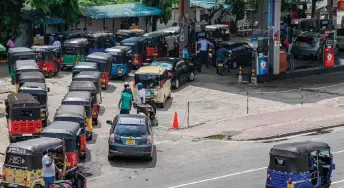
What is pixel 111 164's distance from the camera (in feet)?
84.8

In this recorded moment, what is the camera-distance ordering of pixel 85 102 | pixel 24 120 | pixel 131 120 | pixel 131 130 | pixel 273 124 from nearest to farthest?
pixel 131 130, pixel 131 120, pixel 24 120, pixel 85 102, pixel 273 124

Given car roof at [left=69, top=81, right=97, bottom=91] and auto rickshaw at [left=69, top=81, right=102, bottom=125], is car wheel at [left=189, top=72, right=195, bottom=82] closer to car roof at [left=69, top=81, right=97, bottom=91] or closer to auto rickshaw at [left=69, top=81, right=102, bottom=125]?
car roof at [left=69, top=81, right=97, bottom=91]

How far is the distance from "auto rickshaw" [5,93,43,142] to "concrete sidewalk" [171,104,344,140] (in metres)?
6.21

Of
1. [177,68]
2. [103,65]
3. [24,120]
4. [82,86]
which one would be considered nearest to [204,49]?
[177,68]

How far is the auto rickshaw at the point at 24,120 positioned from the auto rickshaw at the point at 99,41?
2069 cm

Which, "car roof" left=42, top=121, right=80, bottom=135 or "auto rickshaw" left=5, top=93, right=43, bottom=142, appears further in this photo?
"auto rickshaw" left=5, top=93, right=43, bottom=142

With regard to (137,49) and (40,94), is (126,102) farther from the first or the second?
(137,49)

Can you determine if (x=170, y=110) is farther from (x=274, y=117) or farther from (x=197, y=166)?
(x=197, y=166)

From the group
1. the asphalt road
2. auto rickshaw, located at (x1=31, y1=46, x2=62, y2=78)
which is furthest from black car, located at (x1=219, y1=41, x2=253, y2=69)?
the asphalt road

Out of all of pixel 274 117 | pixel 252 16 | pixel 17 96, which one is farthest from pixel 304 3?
pixel 17 96

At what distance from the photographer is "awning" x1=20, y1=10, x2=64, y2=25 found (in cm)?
5203

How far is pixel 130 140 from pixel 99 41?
24.6 m

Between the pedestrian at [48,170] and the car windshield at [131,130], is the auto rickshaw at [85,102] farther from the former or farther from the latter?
the pedestrian at [48,170]

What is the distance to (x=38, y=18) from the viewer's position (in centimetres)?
5228
